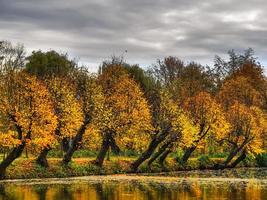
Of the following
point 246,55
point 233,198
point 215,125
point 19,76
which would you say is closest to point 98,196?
point 233,198

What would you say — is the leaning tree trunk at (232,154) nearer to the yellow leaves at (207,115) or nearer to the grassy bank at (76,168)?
the yellow leaves at (207,115)

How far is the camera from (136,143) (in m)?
76.1

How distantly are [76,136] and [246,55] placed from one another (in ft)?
278

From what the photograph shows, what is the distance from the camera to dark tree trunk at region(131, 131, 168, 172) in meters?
77.6

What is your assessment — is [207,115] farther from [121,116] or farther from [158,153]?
[121,116]

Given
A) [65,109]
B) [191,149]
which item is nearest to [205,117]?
[191,149]

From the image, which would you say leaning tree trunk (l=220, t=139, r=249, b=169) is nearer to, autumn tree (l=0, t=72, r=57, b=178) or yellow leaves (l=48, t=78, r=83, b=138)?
yellow leaves (l=48, t=78, r=83, b=138)

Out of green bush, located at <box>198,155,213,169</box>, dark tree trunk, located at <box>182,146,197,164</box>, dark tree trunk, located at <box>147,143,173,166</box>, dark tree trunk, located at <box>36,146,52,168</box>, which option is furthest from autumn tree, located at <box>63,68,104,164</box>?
green bush, located at <box>198,155,213,169</box>

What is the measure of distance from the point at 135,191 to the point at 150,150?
95.6ft

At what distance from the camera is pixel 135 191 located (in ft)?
163

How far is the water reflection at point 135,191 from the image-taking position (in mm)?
44500

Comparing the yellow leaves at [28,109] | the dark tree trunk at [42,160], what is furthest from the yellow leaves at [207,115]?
the yellow leaves at [28,109]

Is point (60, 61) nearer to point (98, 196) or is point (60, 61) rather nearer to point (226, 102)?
point (226, 102)

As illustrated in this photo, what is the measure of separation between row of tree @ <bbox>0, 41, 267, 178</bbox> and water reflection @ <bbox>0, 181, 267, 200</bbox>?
1102cm
